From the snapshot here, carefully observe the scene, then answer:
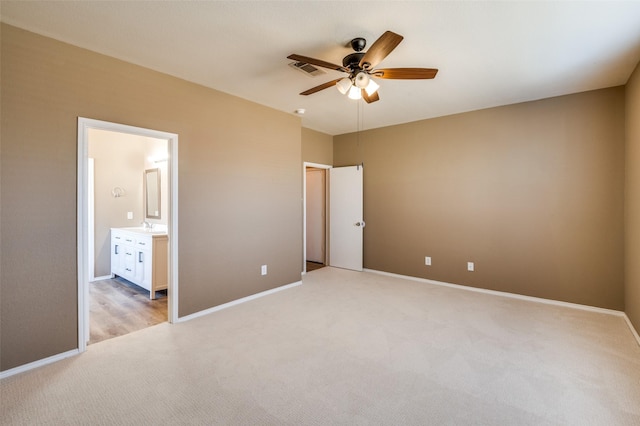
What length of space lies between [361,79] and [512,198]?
2882 millimetres

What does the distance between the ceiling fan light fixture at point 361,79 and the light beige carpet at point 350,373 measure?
2.29 m

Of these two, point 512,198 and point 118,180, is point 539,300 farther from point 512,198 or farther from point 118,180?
point 118,180

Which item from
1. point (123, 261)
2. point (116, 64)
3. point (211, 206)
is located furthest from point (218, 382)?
point (123, 261)

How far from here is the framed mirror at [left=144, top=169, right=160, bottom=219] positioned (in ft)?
16.5

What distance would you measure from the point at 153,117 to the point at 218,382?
8.29 ft

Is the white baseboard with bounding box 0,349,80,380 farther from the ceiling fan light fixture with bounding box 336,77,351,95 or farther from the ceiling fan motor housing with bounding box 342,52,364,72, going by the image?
the ceiling fan motor housing with bounding box 342,52,364,72

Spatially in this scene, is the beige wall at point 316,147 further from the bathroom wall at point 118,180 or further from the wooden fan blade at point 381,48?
the wooden fan blade at point 381,48

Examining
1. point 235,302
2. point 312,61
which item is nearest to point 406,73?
point 312,61

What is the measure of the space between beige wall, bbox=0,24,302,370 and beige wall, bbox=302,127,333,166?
1.03 metres

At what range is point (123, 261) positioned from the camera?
471 cm

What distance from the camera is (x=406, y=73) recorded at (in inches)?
96.5

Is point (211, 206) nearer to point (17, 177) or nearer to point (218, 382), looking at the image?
point (17, 177)

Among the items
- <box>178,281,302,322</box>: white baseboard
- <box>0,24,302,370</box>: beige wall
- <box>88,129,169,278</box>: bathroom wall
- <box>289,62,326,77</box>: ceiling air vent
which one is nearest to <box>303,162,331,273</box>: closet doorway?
<box>178,281,302,322</box>: white baseboard

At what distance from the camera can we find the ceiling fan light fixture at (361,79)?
8.15 feet
